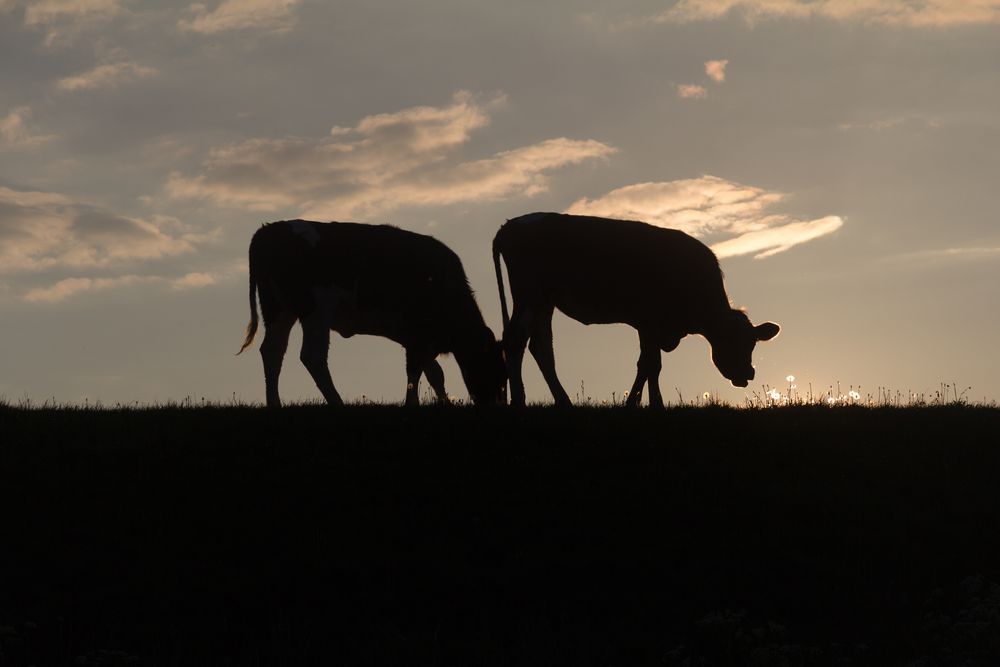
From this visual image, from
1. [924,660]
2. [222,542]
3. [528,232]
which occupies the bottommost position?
[924,660]

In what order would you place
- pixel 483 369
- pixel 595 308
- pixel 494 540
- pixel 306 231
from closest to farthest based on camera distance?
pixel 494 540
pixel 595 308
pixel 306 231
pixel 483 369

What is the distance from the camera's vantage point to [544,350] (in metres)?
20.0

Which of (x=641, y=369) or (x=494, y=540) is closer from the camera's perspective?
(x=494, y=540)

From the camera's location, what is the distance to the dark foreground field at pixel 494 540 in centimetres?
1076

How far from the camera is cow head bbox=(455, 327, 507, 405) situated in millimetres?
21609

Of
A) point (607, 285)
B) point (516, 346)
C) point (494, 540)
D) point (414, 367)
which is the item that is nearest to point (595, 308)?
point (607, 285)

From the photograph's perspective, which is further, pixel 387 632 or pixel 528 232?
pixel 528 232

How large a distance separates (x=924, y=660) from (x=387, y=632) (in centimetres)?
442

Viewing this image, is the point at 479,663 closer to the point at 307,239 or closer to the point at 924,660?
the point at 924,660

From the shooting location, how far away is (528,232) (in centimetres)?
2034

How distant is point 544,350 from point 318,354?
358 centimetres

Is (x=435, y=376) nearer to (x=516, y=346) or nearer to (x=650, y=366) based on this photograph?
(x=516, y=346)

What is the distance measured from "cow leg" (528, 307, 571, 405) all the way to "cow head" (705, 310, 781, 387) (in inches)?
108

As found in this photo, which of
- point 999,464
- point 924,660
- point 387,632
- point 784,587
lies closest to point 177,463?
point 387,632
